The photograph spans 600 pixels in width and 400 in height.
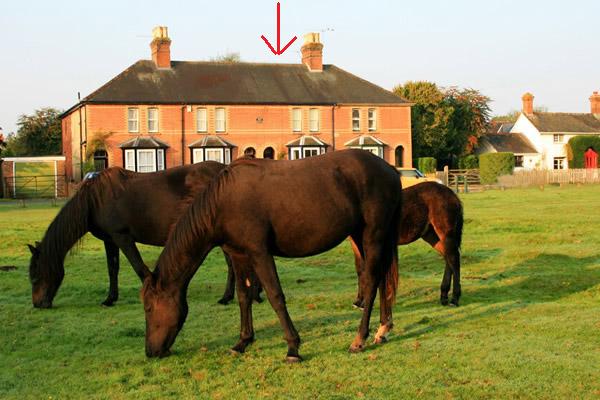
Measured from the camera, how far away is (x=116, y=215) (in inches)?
387

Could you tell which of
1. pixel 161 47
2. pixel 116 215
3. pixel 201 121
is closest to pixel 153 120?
pixel 201 121

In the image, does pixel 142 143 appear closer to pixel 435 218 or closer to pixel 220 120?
pixel 220 120

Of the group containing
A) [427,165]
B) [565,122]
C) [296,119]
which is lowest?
[427,165]

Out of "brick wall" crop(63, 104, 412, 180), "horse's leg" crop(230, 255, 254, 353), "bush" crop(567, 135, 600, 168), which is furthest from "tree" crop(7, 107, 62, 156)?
"horse's leg" crop(230, 255, 254, 353)

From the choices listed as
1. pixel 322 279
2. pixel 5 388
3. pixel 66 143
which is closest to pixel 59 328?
pixel 5 388

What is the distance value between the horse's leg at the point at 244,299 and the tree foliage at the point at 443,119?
59.4 metres

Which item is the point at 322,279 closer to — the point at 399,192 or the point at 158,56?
the point at 399,192

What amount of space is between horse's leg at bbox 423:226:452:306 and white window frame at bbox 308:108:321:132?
48.6 m

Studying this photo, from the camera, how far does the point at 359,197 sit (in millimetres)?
7445

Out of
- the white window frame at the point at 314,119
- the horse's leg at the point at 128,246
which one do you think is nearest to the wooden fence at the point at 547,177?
the white window frame at the point at 314,119

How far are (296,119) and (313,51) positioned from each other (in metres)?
6.61

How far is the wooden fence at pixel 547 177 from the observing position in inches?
1921

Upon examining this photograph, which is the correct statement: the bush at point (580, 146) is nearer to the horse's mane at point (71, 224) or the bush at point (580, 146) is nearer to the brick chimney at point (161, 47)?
the brick chimney at point (161, 47)

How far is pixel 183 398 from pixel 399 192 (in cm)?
326
